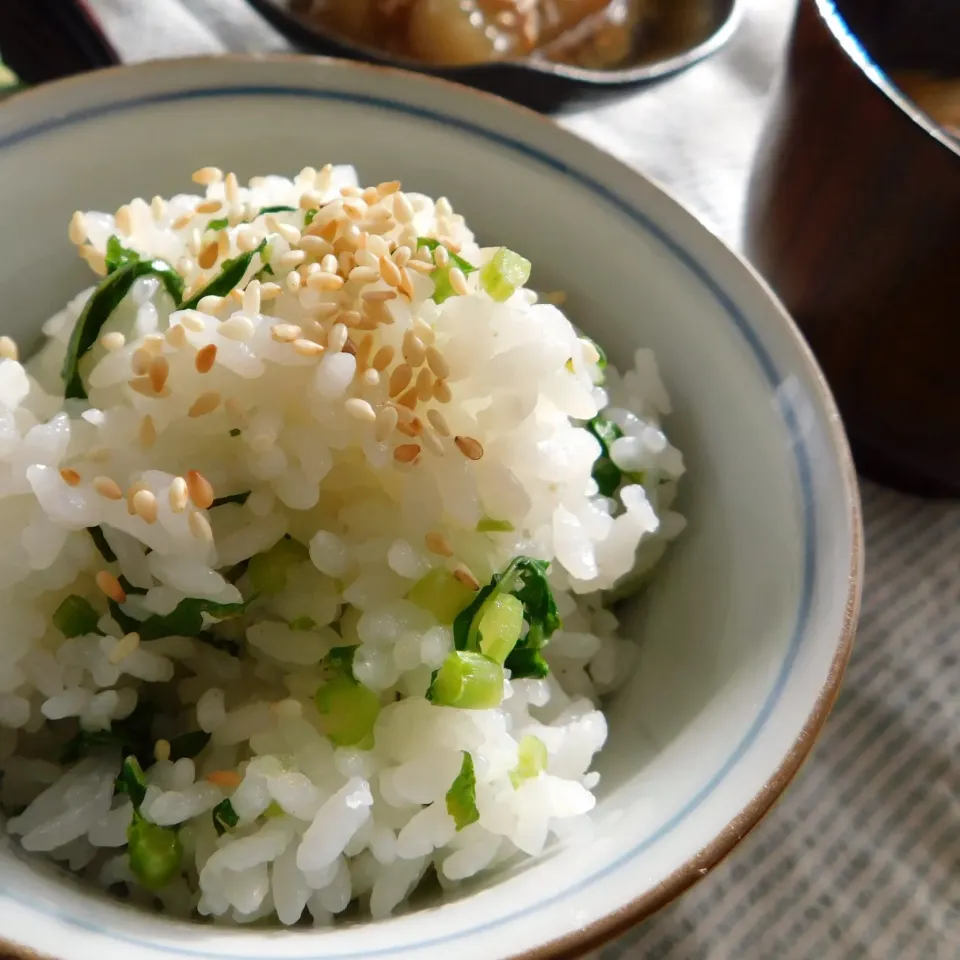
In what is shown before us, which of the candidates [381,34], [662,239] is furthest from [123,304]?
[381,34]

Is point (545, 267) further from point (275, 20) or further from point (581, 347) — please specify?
point (275, 20)

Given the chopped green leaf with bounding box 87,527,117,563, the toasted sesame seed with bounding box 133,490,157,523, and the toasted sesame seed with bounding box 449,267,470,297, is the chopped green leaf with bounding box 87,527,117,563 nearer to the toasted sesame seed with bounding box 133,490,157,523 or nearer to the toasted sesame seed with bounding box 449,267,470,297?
the toasted sesame seed with bounding box 133,490,157,523

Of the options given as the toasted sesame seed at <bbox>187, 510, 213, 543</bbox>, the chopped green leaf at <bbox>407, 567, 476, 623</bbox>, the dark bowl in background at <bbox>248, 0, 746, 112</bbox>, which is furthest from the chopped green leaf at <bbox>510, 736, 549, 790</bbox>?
the dark bowl in background at <bbox>248, 0, 746, 112</bbox>

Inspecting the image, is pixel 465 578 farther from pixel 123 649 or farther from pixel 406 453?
pixel 123 649

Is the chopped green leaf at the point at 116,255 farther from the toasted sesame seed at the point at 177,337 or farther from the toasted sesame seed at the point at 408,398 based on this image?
the toasted sesame seed at the point at 408,398

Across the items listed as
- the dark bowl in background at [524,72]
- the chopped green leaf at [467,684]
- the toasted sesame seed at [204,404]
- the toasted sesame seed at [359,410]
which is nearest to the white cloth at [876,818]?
the dark bowl in background at [524,72]

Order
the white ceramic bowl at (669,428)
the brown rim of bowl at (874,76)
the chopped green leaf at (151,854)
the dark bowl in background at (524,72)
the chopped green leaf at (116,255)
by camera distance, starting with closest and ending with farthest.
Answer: the white ceramic bowl at (669,428), the chopped green leaf at (151,854), the chopped green leaf at (116,255), the brown rim of bowl at (874,76), the dark bowl in background at (524,72)
